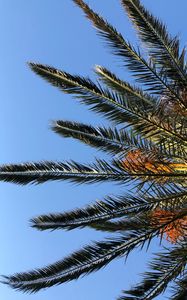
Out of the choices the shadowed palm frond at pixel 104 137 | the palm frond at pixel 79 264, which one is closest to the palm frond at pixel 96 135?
the shadowed palm frond at pixel 104 137

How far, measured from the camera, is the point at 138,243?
898 cm

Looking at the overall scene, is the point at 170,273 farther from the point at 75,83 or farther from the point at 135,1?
the point at 135,1

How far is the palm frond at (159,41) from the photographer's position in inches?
402

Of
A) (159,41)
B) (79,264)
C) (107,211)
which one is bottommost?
(79,264)

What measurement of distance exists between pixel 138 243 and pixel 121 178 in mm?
1136

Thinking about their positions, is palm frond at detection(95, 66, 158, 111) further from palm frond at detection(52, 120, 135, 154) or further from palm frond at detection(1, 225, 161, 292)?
palm frond at detection(1, 225, 161, 292)

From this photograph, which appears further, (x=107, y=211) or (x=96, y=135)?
A: (x=96, y=135)

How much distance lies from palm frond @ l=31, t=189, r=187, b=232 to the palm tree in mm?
16

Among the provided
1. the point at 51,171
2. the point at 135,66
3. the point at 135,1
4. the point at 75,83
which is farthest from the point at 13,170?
the point at 135,1

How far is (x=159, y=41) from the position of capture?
34.4 ft

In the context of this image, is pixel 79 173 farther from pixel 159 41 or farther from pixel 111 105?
pixel 159 41

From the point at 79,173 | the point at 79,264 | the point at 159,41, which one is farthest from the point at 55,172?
the point at 159,41

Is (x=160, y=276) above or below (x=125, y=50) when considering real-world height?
below

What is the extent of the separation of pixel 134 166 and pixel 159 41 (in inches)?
99.1
